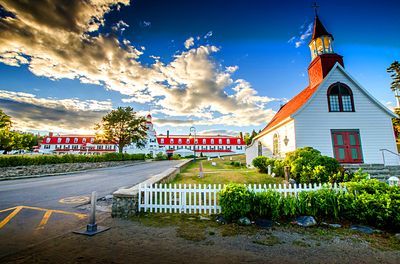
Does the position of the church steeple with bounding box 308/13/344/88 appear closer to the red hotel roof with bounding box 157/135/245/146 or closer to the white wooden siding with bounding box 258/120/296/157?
the white wooden siding with bounding box 258/120/296/157

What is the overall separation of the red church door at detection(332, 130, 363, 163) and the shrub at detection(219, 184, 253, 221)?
1165cm

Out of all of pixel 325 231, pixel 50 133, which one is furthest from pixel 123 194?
pixel 50 133

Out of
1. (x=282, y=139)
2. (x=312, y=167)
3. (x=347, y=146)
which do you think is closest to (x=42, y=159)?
(x=282, y=139)

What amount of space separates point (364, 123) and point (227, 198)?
1447cm

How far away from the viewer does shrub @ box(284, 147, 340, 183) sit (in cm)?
985

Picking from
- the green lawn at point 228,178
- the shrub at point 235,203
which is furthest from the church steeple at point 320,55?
the shrub at point 235,203

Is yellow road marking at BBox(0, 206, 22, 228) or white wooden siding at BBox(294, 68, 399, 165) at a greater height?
white wooden siding at BBox(294, 68, 399, 165)

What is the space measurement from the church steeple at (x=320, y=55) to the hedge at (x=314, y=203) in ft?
42.3

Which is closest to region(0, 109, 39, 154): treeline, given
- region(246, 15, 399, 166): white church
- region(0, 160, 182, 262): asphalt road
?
region(0, 160, 182, 262): asphalt road

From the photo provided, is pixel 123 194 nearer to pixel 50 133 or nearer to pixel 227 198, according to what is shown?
pixel 227 198

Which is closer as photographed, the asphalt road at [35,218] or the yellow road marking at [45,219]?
the asphalt road at [35,218]

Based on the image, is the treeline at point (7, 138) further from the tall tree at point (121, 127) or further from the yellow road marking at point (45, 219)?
the yellow road marking at point (45, 219)

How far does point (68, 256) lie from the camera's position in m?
4.01

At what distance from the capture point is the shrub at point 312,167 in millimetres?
9852
